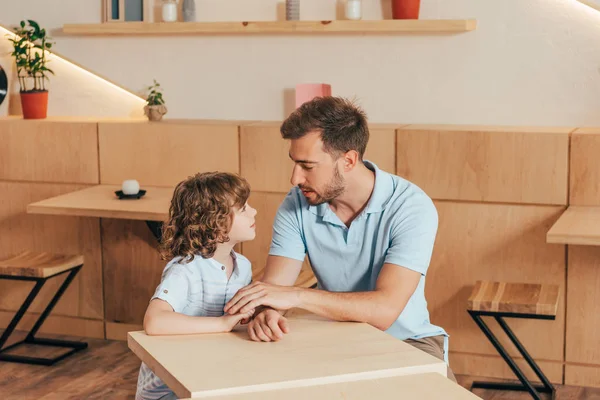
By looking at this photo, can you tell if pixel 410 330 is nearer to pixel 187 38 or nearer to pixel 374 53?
pixel 374 53

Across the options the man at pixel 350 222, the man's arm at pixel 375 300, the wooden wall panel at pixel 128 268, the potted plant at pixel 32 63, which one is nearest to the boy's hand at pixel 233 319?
the man's arm at pixel 375 300

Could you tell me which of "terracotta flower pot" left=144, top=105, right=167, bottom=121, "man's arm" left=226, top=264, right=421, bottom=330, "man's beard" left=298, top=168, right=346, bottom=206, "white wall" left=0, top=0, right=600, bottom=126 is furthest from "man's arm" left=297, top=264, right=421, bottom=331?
"terracotta flower pot" left=144, top=105, right=167, bottom=121

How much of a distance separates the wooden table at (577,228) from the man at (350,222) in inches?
32.9

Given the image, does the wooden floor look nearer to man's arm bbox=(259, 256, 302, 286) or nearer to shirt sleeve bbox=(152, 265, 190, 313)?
man's arm bbox=(259, 256, 302, 286)

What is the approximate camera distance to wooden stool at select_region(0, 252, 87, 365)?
4250mm

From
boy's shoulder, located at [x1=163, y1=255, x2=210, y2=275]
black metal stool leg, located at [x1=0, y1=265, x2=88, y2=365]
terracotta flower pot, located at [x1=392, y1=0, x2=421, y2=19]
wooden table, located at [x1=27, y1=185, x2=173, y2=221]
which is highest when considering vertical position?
terracotta flower pot, located at [x1=392, y1=0, x2=421, y2=19]

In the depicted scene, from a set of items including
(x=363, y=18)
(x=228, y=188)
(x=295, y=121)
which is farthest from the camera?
(x=363, y=18)

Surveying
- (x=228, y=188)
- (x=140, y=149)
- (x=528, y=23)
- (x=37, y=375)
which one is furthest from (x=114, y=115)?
(x=228, y=188)

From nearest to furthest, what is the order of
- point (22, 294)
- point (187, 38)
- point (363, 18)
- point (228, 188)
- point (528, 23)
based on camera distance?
point (228, 188) < point (528, 23) < point (363, 18) < point (187, 38) < point (22, 294)

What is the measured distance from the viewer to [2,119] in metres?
4.78

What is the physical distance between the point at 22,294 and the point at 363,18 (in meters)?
2.41

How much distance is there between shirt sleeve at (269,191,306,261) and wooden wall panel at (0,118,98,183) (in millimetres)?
2155

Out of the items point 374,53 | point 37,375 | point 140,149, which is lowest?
point 37,375

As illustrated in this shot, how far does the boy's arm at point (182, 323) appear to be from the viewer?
2178mm
